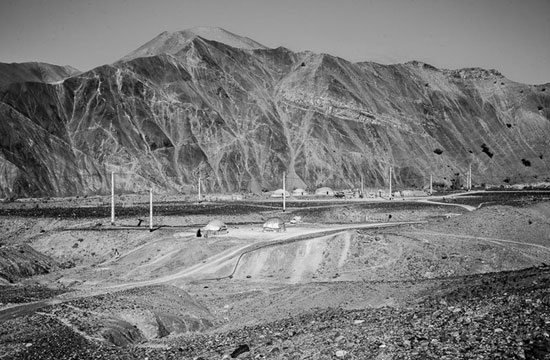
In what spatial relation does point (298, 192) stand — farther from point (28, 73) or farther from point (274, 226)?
point (28, 73)

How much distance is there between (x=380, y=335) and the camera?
13602mm

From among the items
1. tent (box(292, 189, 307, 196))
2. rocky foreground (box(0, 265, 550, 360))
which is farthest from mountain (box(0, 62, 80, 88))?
rocky foreground (box(0, 265, 550, 360))

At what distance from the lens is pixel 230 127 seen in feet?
415

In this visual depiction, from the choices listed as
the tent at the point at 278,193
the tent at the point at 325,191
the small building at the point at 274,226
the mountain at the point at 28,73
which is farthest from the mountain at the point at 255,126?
the small building at the point at 274,226

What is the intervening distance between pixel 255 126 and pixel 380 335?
117 m

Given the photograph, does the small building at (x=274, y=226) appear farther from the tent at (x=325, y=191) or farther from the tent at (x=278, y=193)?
the tent at (x=325, y=191)

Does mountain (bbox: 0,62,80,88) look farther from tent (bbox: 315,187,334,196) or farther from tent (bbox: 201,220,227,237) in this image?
tent (bbox: 201,220,227,237)

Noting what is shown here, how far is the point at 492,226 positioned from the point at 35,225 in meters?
43.9

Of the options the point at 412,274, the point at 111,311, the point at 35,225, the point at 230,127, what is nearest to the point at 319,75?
the point at 230,127

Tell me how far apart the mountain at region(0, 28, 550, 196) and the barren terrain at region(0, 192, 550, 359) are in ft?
143

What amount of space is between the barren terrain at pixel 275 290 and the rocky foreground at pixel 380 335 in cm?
6

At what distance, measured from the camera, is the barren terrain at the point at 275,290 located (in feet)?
45.0

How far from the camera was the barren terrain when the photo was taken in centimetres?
1373

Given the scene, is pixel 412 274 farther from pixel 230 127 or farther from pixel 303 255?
pixel 230 127
